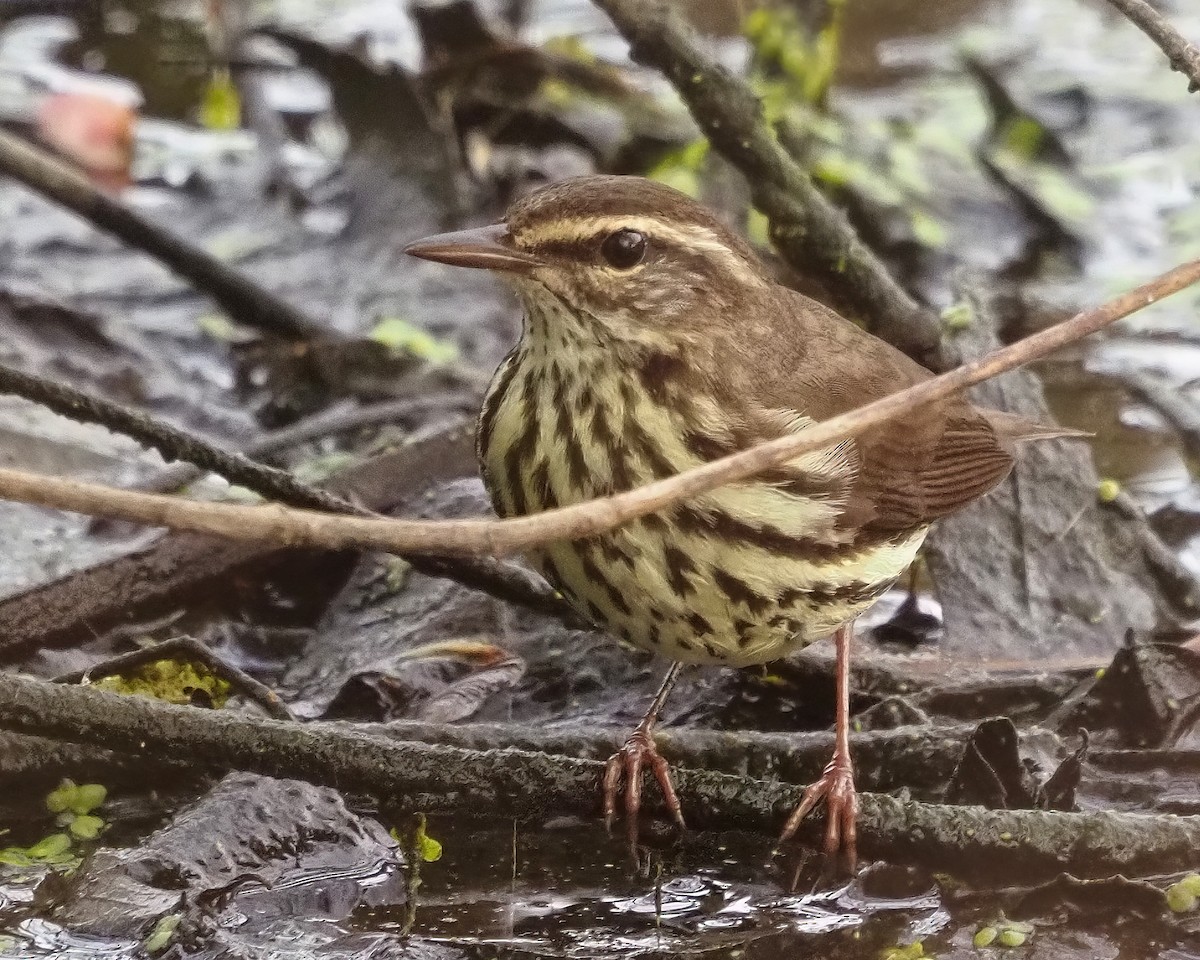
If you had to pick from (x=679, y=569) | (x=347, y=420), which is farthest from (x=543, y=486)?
(x=347, y=420)

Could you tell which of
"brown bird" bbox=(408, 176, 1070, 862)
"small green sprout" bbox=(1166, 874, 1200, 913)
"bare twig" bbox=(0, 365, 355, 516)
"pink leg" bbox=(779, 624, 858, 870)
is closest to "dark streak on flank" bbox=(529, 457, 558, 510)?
"brown bird" bbox=(408, 176, 1070, 862)

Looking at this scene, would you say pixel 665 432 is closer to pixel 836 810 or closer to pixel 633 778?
pixel 633 778

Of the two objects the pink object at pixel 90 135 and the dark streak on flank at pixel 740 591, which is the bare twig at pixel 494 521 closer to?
the dark streak on flank at pixel 740 591

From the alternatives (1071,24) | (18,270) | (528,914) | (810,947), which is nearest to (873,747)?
(810,947)

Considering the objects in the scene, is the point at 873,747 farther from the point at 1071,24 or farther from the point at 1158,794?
the point at 1071,24

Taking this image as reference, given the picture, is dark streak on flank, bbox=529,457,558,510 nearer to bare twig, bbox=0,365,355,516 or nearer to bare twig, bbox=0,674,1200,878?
bare twig, bbox=0,674,1200,878
